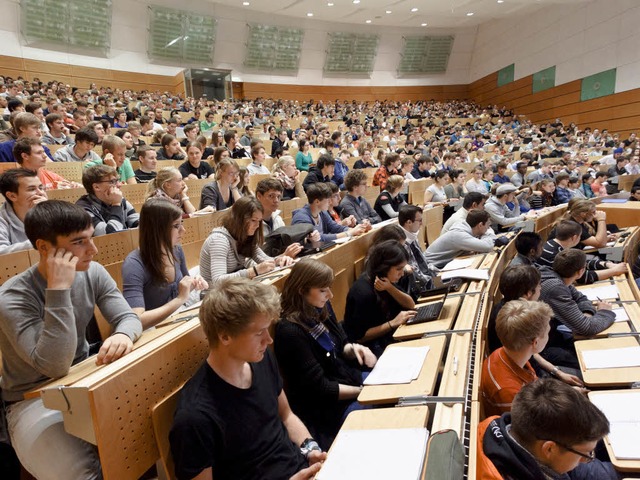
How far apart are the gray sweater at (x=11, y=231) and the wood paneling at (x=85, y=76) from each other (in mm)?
11898

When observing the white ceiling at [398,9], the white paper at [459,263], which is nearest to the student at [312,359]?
the white paper at [459,263]

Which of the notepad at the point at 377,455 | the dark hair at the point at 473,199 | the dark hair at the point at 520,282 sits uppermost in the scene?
the dark hair at the point at 473,199

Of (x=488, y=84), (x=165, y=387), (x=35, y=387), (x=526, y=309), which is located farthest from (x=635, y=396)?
(x=488, y=84)

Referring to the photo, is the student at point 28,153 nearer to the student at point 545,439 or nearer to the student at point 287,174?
the student at point 287,174

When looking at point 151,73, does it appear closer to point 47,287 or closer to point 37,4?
point 37,4

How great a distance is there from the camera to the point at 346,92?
1858cm

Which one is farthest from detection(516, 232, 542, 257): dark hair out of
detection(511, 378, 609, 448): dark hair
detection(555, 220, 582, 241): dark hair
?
detection(511, 378, 609, 448): dark hair

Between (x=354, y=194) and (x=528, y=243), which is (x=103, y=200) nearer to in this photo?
Answer: (x=354, y=194)

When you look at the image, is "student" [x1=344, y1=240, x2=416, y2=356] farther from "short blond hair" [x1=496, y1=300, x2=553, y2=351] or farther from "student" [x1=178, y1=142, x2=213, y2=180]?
"student" [x1=178, y1=142, x2=213, y2=180]

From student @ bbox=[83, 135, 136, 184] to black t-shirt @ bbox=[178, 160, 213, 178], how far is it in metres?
0.51

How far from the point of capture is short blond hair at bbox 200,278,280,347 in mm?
1236

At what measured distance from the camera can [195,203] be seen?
177 inches

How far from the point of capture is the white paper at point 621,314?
8.27ft

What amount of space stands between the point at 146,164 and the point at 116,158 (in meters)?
0.30
